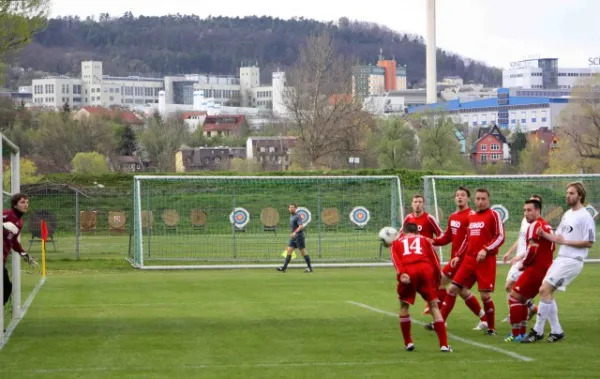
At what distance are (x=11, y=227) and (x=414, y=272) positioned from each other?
612 centimetres

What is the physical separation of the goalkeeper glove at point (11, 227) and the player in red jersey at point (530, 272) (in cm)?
712

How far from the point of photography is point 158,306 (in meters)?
22.6

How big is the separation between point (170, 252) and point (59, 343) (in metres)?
24.2

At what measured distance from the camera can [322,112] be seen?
7875 centimetres

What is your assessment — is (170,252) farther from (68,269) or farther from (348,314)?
(348,314)

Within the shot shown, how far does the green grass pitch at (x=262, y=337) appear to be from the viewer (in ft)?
44.4

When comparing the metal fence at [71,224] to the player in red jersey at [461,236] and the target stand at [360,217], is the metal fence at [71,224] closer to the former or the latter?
the target stand at [360,217]

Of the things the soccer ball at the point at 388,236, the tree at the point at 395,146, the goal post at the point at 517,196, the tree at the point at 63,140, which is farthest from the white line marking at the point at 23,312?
the tree at the point at 63,140

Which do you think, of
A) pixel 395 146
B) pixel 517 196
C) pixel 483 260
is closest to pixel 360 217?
pixel 517 196

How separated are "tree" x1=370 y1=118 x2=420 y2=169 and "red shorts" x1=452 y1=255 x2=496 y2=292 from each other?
79511 millimetres

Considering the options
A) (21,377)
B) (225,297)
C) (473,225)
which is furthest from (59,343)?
(225,297)

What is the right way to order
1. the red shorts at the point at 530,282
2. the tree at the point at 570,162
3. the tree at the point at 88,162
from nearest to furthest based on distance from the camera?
the red shorts at the point at 530,282
the tree at the point at 570,162
the tree at the point at 88,162

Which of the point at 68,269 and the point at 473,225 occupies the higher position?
the point at 473,225

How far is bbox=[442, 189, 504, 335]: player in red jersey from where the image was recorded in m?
16.9
